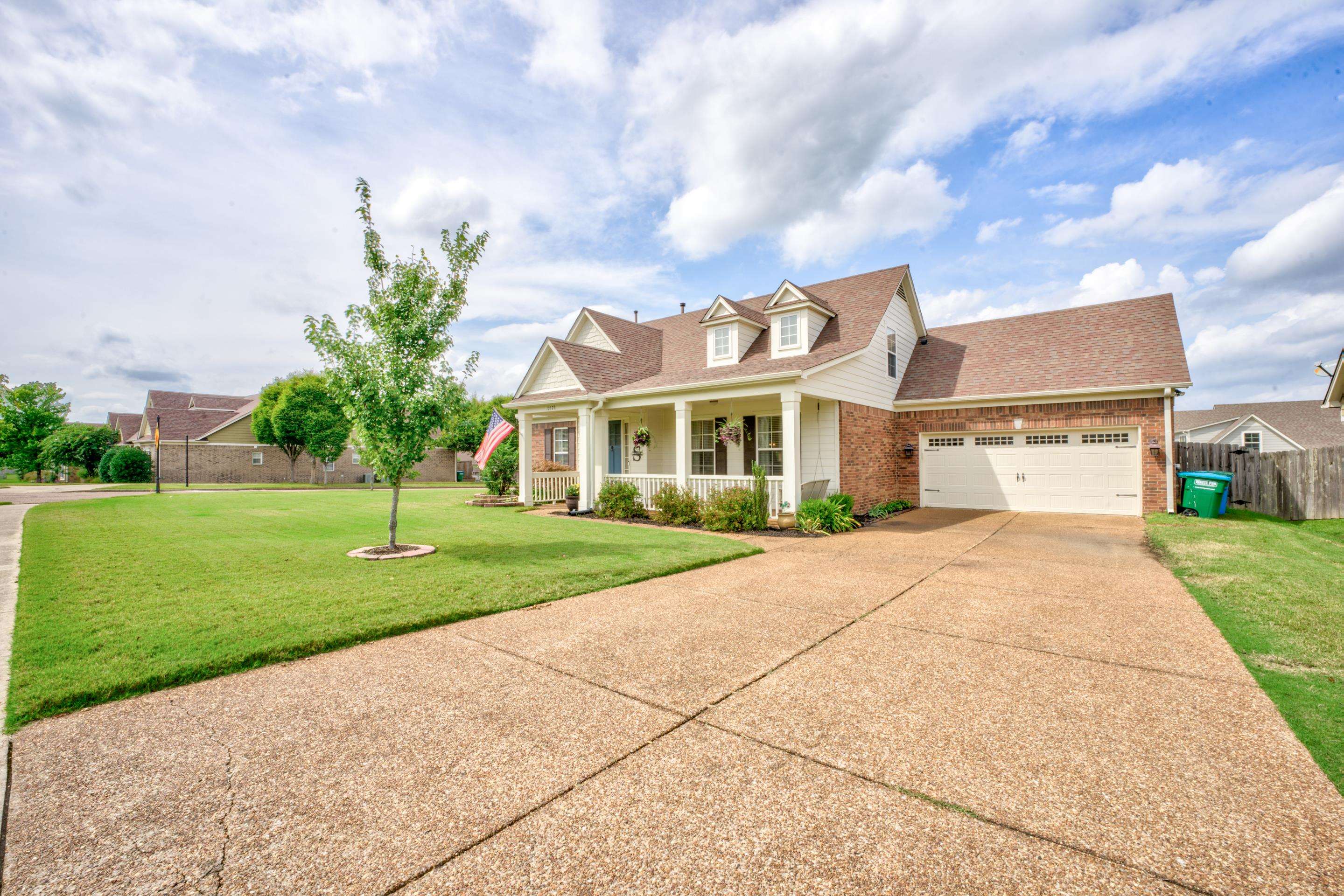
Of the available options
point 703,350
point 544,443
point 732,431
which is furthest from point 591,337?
point 732,431

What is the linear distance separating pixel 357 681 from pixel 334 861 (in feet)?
6.52

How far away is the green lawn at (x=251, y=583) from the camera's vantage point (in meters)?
4.12

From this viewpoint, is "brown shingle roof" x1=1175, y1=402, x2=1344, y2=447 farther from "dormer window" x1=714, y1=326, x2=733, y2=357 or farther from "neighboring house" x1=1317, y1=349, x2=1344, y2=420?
"dormer window" x1=714, y1=326, x2=733, y2=357

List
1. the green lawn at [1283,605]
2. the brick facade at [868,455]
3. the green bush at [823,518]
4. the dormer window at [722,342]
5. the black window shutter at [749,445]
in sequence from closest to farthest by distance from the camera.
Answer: the green lawn at [1283,605] → the green bush at [823,518] → the brick facade at [868,455] → the black window shutter at [749,445] → the dormer window at [722,342]

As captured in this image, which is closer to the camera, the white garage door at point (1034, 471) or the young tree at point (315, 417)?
the white garage door at point (1034, 471)

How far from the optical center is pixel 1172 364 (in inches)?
513

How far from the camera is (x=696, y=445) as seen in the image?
16.1 metres

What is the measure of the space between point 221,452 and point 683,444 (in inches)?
1465

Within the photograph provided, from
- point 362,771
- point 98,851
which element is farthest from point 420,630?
point 98,851

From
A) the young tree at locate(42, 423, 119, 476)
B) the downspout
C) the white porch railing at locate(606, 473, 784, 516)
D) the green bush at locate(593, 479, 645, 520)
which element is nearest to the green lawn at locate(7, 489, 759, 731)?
the green bush at locate(593, 479, 645, 520)

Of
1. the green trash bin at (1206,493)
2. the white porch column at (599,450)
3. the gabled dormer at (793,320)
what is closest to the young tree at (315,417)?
the white porch column at (599,450)

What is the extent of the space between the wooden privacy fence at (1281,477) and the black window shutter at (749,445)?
10.2 meters

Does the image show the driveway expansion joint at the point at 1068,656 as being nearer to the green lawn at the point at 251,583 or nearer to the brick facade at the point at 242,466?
the green lawn at the point at 251,583

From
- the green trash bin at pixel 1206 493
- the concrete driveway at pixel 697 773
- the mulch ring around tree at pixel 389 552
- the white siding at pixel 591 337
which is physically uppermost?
the white siding at pixel 591 337
